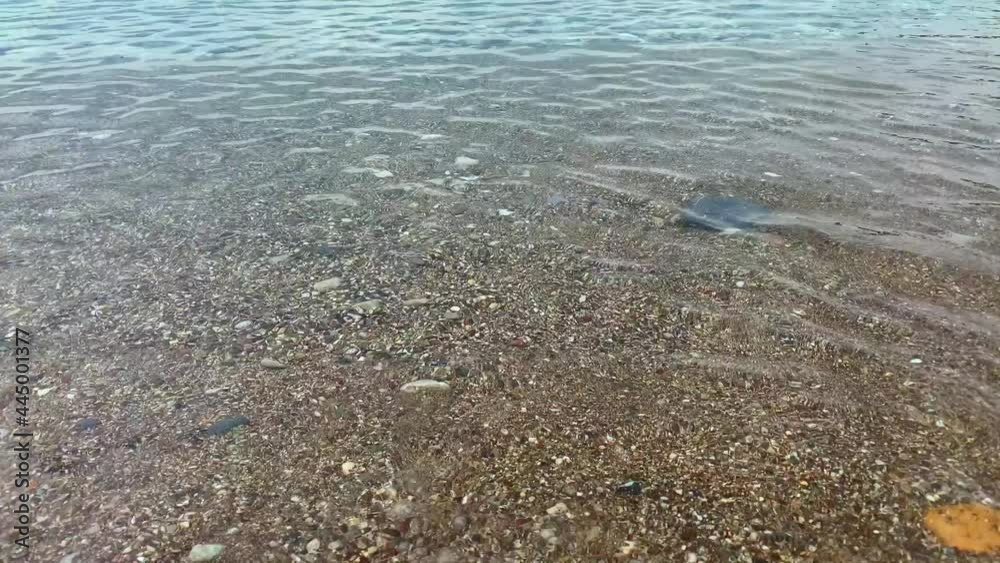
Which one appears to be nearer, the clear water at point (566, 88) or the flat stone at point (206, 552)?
the flat stone at point (206, 552)

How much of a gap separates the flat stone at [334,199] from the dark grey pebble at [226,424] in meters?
3.87

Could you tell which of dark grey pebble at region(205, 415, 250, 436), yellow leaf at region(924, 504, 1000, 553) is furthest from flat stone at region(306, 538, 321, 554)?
yellow leaf at region(924, 504, 1000, 553)

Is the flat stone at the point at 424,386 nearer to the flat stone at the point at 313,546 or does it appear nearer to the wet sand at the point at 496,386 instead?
the wet sand at the point at 496,386

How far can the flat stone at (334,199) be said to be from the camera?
768cm

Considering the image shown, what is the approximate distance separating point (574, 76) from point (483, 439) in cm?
1119

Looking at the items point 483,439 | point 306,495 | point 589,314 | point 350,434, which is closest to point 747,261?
point 589,314

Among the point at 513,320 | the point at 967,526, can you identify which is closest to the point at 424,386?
the point at 513,320

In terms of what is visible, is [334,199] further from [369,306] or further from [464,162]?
[369,306]

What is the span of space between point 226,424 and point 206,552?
1.08 metres

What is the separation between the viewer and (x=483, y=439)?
4051 mm

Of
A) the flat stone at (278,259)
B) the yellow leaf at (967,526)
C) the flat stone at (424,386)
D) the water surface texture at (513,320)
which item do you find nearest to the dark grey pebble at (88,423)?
the water surface texture at (513,320)

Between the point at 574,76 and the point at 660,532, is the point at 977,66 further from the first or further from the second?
the point at 660,532

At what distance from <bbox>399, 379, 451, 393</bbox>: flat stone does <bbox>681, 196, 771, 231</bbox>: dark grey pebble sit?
12.3 feet

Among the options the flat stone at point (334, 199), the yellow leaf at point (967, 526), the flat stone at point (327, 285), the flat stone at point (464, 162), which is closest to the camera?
the yellow leaf at point (967, 526)
